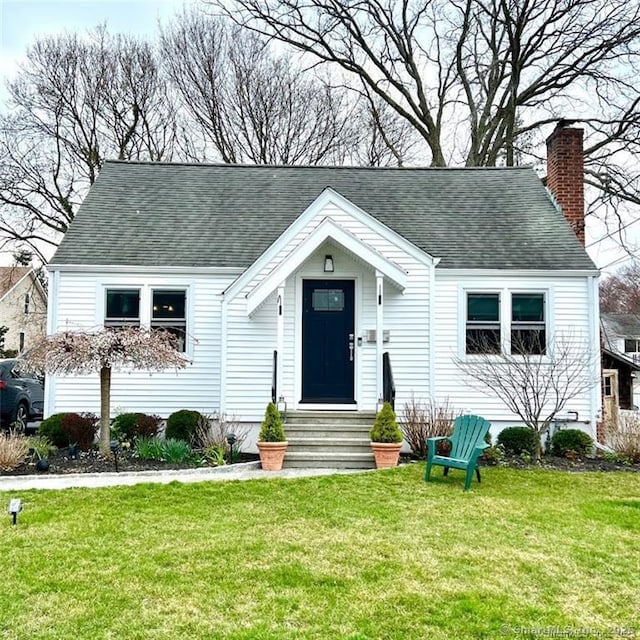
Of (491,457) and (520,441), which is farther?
(520,441)

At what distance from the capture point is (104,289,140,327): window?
10516mm

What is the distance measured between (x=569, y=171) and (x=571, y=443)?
595cm

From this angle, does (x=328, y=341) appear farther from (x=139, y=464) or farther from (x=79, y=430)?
(x=79, y=430)

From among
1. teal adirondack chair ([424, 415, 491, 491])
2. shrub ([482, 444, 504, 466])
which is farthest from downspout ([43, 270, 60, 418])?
shrub ([482, 444, 504, 466])

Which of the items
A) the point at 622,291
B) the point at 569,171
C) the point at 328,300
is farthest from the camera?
the point at 622,291

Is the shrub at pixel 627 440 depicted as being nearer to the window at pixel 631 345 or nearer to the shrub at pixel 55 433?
the shrub at pixel 55 433

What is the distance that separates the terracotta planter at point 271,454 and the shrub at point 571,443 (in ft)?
15.5

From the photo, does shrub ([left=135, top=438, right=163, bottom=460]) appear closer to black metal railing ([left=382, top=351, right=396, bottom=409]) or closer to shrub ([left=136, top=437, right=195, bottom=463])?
shrub ([left=136, top=437, right=195, bottom=463])

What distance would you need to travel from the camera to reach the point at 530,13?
65.0 feet

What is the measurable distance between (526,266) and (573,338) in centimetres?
159

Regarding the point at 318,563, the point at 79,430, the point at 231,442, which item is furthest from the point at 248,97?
the point at 318,563

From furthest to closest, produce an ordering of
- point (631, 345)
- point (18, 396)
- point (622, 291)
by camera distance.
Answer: point (631, 345)
point (622, 291)
point (18, 396)

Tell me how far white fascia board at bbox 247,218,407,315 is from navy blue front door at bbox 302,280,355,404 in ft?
3.34

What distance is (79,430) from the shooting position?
926cm
